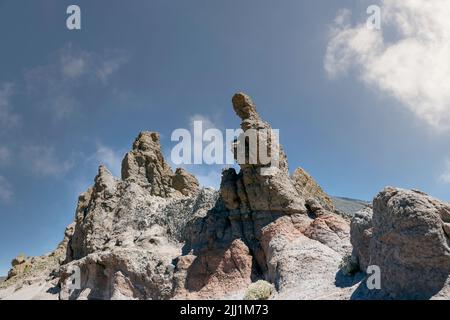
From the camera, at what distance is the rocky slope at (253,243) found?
16.7 metres

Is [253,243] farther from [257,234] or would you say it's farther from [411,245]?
[411,245]

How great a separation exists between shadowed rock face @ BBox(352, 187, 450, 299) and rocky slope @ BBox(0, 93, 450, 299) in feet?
0.13

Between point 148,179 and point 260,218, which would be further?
point 148,179

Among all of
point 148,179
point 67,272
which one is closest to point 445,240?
point 67,272

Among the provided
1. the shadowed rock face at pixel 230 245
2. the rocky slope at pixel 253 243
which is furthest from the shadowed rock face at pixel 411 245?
the shadowed rock face at pixel 230 245

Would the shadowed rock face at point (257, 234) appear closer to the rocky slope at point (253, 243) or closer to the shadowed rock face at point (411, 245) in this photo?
the rocky slope at point (253, 243)

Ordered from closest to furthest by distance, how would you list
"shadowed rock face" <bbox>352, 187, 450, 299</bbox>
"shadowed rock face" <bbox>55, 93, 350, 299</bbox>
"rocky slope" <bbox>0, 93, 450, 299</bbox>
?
"shadowed rock face" <bbox>352, 187, 450, 299</bbox>, "rocky slope" <bbox>0, 93, 450, 299</bbox>, "shadowed rock face" <bbox>55, 93, 350, 299</bbox>

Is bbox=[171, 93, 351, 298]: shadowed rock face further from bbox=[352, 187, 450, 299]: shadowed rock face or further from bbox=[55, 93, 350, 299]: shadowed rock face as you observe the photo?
bbox=[352, 187, 450, 299]: shadowed rock face

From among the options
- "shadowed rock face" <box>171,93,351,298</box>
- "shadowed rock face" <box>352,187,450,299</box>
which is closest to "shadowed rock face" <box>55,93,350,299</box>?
"shadowed rock face" <box>171,93,351,298</box>

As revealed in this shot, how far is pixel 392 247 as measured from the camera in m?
17.6

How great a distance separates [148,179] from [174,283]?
92.3 feet

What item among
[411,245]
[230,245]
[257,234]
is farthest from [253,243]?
[411,245]

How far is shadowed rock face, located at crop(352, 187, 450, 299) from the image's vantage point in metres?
15.7
